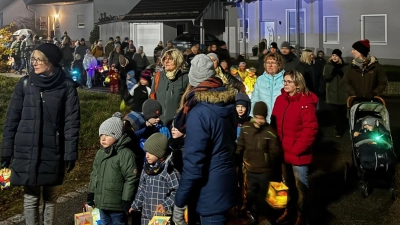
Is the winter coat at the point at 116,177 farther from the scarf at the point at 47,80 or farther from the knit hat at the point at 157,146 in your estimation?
the scarf at the point at 47,80

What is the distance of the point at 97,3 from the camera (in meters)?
52.3

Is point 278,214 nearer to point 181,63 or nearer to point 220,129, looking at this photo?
point 181,63

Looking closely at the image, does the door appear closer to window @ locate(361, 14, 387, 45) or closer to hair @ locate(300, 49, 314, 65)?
window @ locate(361, 14, 387, 45)

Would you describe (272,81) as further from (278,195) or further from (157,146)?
Result: (157,146)

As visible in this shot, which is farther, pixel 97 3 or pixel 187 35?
pixel 97 3

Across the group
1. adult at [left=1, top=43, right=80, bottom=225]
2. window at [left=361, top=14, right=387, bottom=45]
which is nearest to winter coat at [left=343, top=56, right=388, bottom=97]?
adult at [left=1, top=43, right=80, bottom=225]

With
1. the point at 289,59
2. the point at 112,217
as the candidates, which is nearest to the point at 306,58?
the point at 289,59

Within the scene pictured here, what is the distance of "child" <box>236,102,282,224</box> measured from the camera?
22.6 ft

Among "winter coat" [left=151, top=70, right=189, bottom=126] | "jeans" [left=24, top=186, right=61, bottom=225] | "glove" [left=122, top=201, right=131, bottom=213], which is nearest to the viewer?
"glove" [left=122, top=201, right=131, bottom=213]

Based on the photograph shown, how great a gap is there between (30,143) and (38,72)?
72 cm

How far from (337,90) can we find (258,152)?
6246mm

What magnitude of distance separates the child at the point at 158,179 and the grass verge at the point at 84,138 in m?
3.04

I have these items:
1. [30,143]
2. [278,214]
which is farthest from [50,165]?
[278,214]

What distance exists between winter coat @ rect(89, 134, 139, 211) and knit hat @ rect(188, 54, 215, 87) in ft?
4.00
